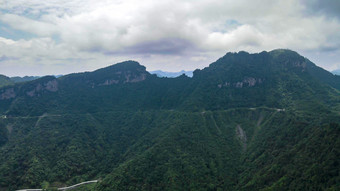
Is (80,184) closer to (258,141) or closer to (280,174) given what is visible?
(280,174)

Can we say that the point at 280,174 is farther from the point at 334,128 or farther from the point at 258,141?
the point at 258,141

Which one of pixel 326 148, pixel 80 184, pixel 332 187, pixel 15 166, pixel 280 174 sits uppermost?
pixel 326 148

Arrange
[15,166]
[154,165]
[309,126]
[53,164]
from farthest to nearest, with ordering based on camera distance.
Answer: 1. [53,164]
2. [15,166]
3. [154,165]
4. [309,126]

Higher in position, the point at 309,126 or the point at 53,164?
the point at 309,126

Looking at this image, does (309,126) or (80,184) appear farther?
(80,184)

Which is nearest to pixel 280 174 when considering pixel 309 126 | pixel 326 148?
pixel 326 148

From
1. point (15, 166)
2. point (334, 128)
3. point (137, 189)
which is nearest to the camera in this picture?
point (334, 128)

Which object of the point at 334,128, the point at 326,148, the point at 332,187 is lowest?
the point at 332,187

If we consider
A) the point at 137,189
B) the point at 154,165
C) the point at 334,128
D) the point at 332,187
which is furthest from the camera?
the point at 154,165

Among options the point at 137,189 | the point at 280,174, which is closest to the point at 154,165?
the point at 137,189
